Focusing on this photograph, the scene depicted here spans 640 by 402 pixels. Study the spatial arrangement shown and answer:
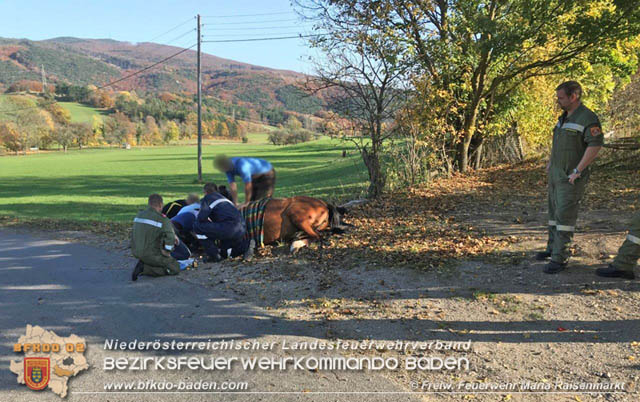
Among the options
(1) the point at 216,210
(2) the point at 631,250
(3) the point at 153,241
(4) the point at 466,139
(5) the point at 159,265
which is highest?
(4) the point at 466,139

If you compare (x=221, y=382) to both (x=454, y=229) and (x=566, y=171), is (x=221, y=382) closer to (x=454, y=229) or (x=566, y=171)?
(x=566, y=171)

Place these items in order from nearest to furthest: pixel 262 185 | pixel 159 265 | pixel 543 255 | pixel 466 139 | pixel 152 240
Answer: pixel 543 255 → pixel 152 240 → pixel 159 265 → pixel 262 185 → pixel 466 139

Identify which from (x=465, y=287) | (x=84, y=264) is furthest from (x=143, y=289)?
(x=465, y=287)

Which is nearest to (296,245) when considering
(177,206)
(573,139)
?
(177,206)

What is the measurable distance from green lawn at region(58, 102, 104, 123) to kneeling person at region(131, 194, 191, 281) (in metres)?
111

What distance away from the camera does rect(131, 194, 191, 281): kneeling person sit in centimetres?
660

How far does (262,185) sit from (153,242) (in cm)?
313

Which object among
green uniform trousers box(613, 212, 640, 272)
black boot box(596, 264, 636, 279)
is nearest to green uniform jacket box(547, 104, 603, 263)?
black boot box(596, 264, 636, 279)

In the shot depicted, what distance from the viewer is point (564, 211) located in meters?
5.43

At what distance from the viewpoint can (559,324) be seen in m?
4.42

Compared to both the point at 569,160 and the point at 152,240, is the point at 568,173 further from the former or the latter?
the point at 152,240

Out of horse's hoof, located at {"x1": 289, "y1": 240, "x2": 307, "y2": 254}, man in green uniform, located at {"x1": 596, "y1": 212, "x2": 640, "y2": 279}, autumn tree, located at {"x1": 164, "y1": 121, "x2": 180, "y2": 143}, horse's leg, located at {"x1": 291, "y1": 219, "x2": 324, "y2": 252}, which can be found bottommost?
horse's hoof, located at {"x1": 289, "y1": 240, "x2": 307, "y2": 254}

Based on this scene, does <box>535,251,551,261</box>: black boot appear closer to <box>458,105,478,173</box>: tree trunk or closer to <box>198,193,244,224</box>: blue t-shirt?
<box>198,193,244,224</box>: blue t-shirt

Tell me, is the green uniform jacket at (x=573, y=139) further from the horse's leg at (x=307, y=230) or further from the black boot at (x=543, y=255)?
the horse's leg at (x=307, y=230)
